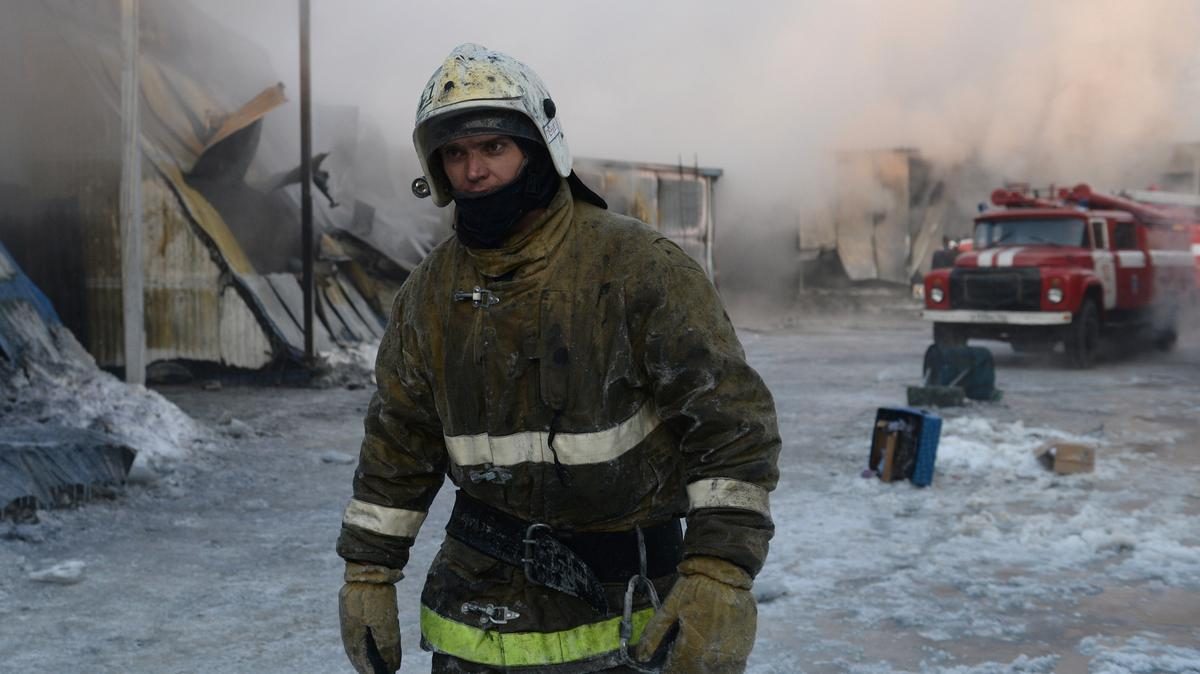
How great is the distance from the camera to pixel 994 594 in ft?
16.4

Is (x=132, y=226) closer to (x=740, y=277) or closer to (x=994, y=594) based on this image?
(x=994, y=594)

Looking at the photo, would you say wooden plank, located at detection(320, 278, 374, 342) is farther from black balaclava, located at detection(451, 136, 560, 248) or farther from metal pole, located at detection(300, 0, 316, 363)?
black balaclava, located at detection(451, 136, 560, 248)

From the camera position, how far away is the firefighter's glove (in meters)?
2.36

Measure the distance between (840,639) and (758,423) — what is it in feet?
8.75

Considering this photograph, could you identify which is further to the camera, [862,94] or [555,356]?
[862,94]

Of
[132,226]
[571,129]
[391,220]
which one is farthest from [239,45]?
[571,129]

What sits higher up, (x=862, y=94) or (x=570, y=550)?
(x=862, y=94)

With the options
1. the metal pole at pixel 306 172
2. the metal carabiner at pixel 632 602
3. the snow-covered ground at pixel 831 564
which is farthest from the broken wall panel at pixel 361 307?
the metal carabiner at pixel 632 602

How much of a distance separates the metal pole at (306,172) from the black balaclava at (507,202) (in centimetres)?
1033

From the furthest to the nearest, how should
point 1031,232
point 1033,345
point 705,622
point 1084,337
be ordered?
point 1031,232
point 1033,345
point 1084,337
point 705,622

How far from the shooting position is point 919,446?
705 centimetres

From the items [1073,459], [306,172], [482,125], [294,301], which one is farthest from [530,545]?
[294,301]

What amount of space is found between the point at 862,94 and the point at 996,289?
42.6 ft

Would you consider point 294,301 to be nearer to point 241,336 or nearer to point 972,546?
point 241,336
